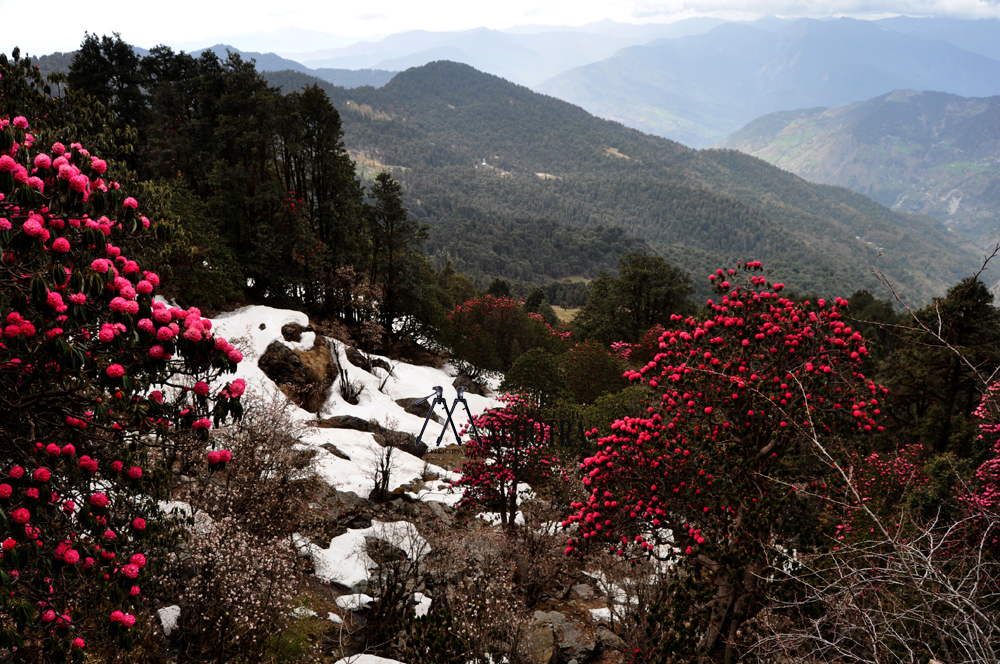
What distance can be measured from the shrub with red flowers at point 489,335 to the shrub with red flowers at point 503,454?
1688cm

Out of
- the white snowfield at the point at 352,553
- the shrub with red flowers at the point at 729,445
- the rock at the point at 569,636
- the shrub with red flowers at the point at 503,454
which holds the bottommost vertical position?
the rock at the point at 569,636

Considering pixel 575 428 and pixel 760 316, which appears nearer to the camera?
pixel 760 316

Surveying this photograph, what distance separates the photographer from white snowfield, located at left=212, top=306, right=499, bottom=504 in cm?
1443

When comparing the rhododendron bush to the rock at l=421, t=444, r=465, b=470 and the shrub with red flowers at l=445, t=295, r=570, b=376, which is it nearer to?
the rock at l=421, t=444, r=465, b=470

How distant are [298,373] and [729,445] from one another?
15363 millimetres

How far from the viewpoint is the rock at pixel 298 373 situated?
18.2m

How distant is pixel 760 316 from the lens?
24.3 feet

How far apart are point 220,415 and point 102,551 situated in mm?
1419

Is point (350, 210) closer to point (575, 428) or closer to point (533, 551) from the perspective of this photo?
point (575, 428)

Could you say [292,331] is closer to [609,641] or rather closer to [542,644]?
[542,644]

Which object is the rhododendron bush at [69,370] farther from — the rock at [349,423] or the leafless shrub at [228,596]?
the rock at [349,423]

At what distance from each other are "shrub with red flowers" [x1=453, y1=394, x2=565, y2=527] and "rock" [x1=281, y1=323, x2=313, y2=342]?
984cm

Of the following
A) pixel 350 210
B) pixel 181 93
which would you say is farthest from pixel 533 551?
pixel 181 93

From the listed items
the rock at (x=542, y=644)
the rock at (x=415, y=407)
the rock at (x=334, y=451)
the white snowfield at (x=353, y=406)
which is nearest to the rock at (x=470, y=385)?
the white snowfield at (x=353, y=406)
